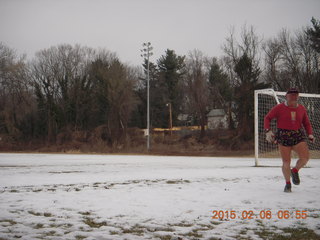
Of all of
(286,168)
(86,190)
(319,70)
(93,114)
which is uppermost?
(319,70)

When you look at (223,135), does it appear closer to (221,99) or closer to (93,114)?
(221,99)

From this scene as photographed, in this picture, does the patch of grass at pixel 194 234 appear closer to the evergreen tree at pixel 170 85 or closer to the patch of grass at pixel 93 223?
the patch of grass at pixel 93 223

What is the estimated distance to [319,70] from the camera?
121 feet

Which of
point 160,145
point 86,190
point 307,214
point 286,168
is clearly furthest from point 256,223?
point 160,145

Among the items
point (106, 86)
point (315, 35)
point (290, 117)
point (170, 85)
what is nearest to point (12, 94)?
point (106, 86)

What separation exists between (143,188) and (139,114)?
49191mm

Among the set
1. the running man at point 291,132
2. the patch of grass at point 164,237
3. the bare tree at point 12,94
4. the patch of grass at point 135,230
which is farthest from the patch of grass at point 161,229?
the bare tree at point 12,94
